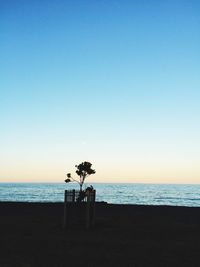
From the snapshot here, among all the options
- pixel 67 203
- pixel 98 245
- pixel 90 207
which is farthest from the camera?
pixel 90 207

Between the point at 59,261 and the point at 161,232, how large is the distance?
971 cm

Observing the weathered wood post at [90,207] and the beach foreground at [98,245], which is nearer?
the beach foreground at [98,245]

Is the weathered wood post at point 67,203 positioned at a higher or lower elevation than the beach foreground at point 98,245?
higher

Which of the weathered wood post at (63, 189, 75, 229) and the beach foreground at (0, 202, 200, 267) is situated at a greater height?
the weathered wood post at (63, 189, 75, 229)

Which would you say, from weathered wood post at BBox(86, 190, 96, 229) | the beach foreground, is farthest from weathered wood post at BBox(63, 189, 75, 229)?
weathered wood post at BBox(86, 190, 96, 229)

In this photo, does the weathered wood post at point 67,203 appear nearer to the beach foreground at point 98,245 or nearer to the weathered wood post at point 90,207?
the beach foreground at point 98,245

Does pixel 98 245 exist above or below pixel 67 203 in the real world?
below

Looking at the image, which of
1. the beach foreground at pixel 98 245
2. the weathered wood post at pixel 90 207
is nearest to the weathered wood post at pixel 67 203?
the beach foreground at pixel 98 245

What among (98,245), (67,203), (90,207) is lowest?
(98,245)

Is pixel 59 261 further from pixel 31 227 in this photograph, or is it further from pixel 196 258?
pixel 31 227

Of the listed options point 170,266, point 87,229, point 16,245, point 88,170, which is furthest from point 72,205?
point 170,266

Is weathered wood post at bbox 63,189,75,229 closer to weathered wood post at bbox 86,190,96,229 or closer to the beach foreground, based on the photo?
the beach foreground

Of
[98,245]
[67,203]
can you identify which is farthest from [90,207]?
[98,245]

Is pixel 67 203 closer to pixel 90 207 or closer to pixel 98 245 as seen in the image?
pixel 90 207
